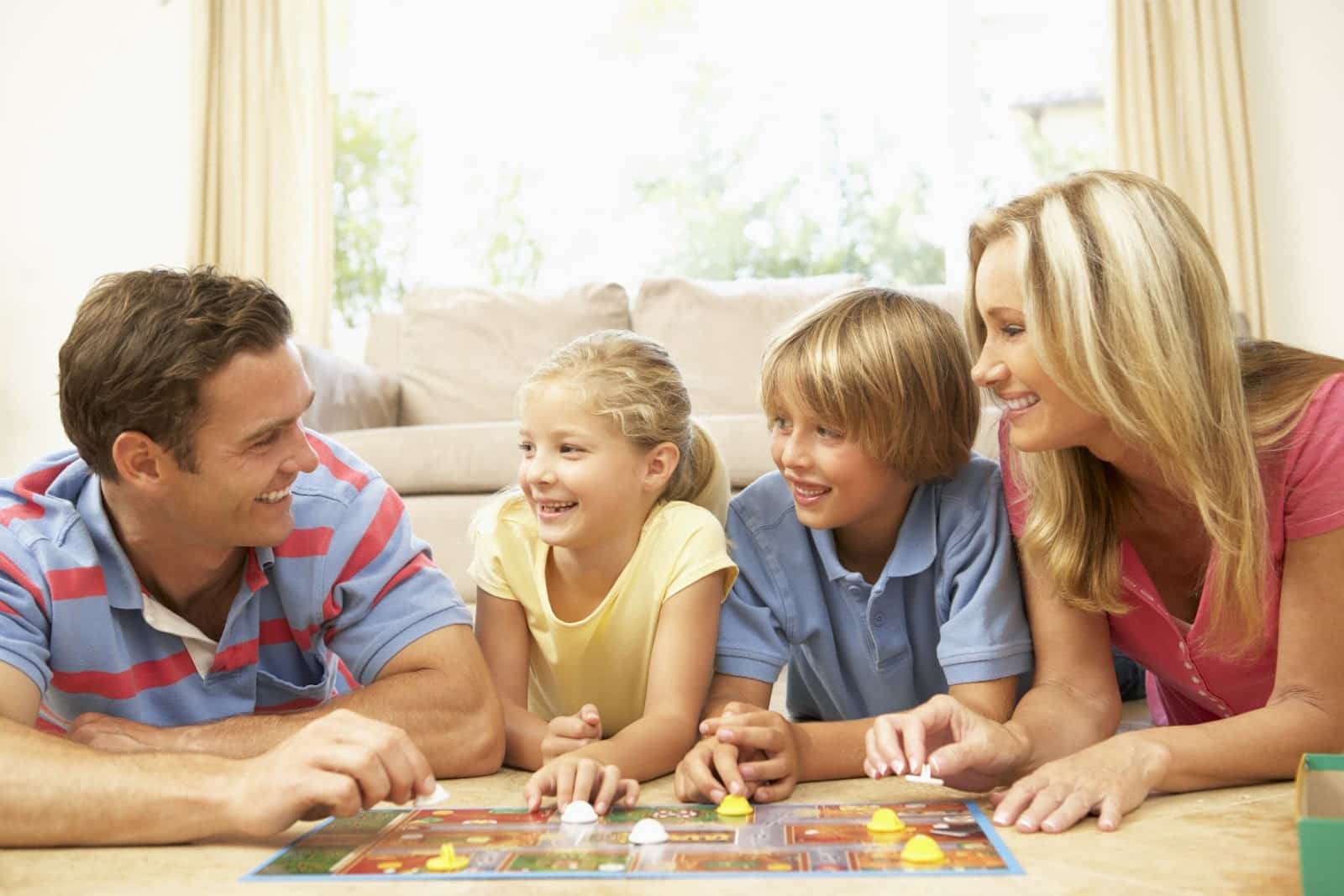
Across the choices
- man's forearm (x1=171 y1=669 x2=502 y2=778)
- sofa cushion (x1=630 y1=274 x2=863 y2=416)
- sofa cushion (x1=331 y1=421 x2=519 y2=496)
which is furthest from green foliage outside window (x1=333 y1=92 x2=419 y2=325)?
man's forearm (x1=171 y1=669 x2=502 y2=778)

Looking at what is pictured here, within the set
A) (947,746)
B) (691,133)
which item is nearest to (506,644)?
(947,746)

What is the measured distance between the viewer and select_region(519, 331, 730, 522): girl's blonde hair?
67.8 inches

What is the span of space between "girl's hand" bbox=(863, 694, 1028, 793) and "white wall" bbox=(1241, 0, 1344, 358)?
3.67m

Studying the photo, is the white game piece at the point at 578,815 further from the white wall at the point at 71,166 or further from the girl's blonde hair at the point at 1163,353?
the white wall at the point at 71,166

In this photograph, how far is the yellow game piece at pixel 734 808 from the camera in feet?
3.95

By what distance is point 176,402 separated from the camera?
1382mm

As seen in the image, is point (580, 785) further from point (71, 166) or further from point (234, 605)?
point (71, 166)

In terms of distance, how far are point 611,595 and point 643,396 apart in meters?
0.30

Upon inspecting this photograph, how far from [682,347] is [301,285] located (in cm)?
170

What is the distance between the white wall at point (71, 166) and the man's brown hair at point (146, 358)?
12.3ft

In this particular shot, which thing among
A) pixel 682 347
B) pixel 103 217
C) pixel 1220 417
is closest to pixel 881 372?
pixel 1220 417

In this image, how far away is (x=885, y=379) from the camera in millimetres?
1592

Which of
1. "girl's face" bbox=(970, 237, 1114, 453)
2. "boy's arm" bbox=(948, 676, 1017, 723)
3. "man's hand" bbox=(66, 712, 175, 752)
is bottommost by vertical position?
"boy's arm" bbox=(948, 676, 1017, 723)

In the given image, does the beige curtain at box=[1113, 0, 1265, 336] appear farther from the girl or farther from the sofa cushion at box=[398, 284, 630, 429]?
the girl
